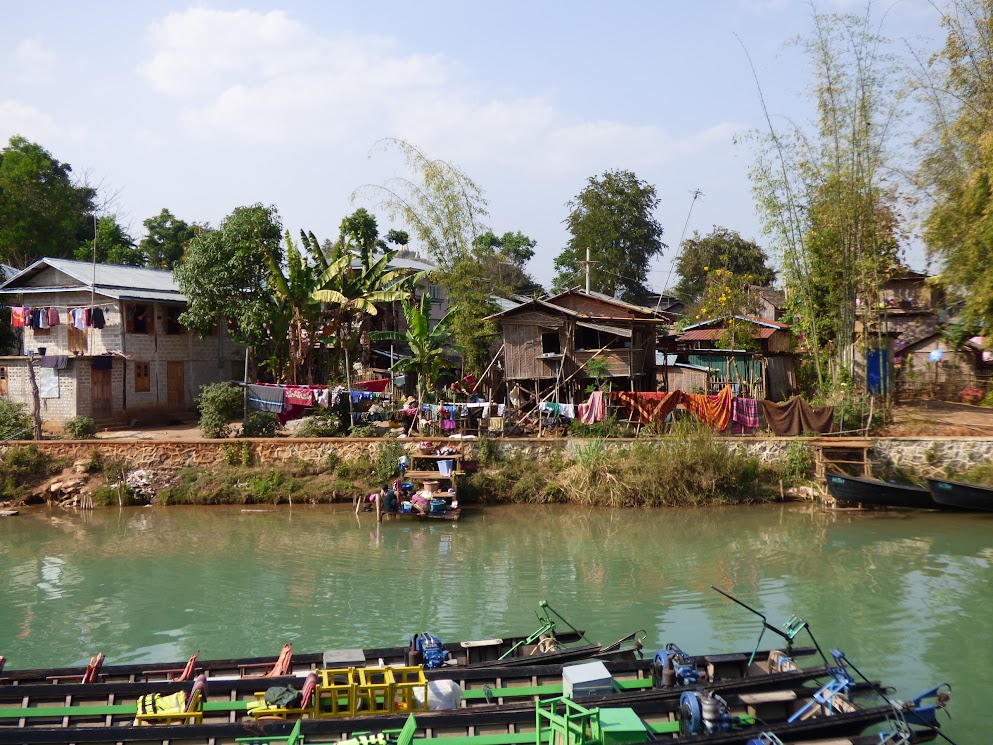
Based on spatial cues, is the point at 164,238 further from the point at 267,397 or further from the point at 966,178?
the point at 966,178

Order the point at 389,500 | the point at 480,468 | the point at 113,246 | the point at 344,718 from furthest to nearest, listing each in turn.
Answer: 1. the point at 113,246
2. the point at 480,468
3. the point at 389,500
4. the point at 344,718

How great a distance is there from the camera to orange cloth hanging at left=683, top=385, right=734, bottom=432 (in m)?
20.6

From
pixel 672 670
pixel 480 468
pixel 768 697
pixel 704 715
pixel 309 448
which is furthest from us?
pixel 309 448

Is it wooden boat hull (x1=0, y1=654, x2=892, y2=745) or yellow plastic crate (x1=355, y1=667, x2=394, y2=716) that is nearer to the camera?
wooden boat hull (x1=0, y1=654, x2=892, y2=745)

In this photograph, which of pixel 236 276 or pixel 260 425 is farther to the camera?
pixel 236 276

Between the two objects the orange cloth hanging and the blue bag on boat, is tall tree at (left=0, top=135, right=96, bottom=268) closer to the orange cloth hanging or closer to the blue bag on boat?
the orange cloth hanging

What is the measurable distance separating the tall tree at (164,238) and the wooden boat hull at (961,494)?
35.1 meters

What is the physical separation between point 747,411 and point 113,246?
1188 inches

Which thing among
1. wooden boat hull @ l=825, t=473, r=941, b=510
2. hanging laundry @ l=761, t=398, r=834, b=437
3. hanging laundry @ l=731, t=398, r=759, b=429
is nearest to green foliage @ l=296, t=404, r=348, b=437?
hanging laundry @ l=731, t=398, r=759, b=429

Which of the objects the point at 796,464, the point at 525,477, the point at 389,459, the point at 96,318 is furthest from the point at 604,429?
the point at 96,318

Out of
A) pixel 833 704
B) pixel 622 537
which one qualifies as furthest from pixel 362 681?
pixel 622 537

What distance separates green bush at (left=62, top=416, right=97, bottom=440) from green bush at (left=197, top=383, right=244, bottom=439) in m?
2.81

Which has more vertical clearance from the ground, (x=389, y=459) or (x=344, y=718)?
(x=389, y=459)

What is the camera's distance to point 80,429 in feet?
70.9
